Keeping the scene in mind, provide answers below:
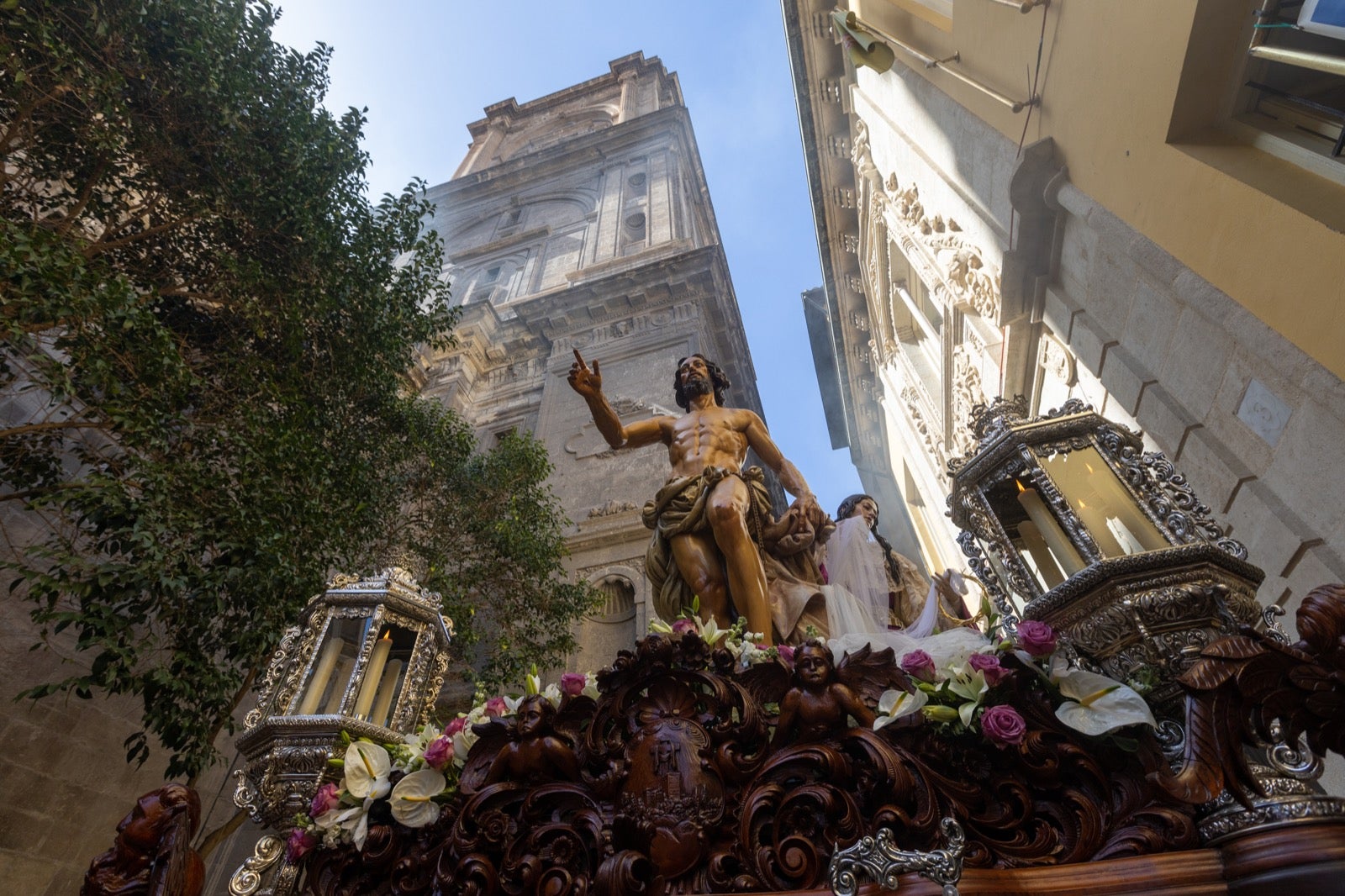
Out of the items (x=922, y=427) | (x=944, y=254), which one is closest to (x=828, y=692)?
(x=944, y=254)

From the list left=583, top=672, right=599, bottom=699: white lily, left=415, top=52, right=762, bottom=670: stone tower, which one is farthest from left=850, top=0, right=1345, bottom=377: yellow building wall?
left=415, top=52, right=762, bottom=670: stone tower

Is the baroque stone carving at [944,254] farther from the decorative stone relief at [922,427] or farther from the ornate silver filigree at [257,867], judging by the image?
the ornate silver filigree at [257,867]

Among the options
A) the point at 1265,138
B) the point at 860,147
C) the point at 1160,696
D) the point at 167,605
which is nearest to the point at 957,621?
the point at 1160,696

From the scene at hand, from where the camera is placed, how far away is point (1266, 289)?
10.9 ft

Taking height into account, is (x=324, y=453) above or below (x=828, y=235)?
below

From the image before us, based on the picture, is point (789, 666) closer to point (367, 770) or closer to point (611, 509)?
point (367, 770)

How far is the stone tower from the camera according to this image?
31.7 feet

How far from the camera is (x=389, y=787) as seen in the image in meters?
2.11

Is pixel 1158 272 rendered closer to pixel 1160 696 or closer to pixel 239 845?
pixel 1160 696

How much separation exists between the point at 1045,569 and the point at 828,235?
14122 millimetres

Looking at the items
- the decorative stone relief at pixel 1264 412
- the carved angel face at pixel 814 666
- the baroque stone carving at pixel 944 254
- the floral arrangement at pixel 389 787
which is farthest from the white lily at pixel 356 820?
the baroque stone carving at pixel 944 254

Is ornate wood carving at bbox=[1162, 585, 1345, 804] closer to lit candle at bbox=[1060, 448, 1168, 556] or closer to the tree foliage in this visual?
lit candle at bbox=[1060, 448, 1168, 556]

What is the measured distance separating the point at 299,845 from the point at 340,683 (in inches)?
33.3

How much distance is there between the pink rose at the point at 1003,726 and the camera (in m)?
1.56
